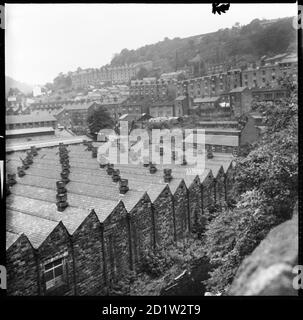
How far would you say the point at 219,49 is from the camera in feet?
314

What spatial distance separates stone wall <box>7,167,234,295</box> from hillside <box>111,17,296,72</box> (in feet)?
148

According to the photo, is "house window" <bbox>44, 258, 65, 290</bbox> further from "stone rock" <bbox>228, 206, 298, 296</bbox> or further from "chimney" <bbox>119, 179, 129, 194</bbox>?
"stone rock" <bbox>228, 206, 298, 296</bbox>

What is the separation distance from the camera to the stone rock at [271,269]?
21.9ft

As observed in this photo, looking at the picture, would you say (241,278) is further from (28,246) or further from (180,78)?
(180,78)

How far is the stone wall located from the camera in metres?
16.5

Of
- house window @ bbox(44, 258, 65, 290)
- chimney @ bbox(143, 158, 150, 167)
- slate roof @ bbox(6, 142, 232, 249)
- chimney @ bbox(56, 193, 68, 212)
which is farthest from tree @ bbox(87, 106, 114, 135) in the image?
house window @ bbox(44, 258, 65, 290)

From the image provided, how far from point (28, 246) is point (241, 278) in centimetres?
1173

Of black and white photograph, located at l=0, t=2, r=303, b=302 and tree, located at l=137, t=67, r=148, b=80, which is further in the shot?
tree, located at l=137, t=67, r=148, b=80

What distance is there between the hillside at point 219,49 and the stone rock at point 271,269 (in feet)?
205

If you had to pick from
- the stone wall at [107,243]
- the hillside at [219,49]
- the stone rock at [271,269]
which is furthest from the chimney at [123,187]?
the hillside at [219,49]

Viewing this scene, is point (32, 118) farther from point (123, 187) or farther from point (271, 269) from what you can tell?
point (271, 269)

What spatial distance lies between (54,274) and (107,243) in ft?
12.3

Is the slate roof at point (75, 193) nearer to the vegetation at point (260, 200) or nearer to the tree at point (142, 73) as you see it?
the vegetation at point (260, 200)
